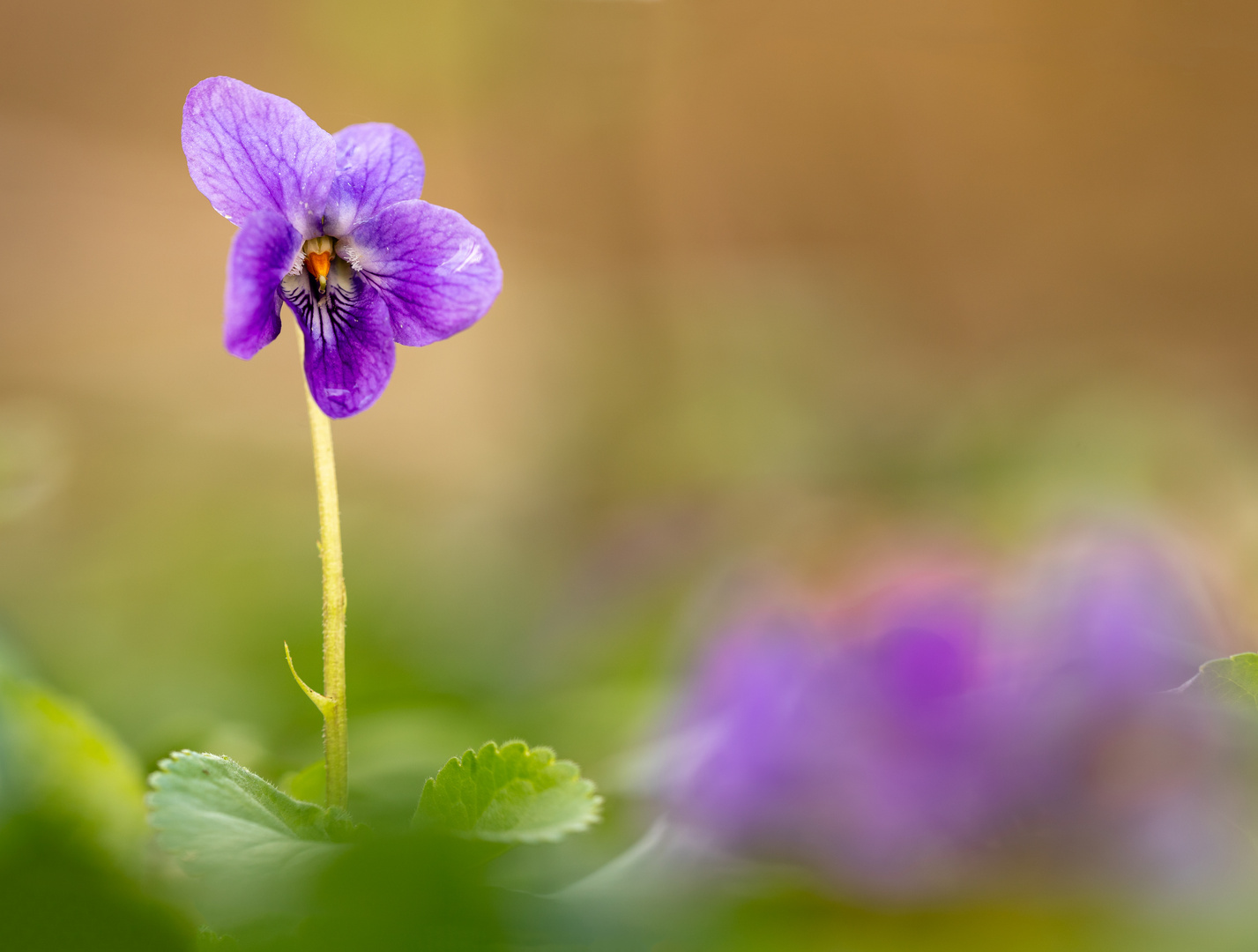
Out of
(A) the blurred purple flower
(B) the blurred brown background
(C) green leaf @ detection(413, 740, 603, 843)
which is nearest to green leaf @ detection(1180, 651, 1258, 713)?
(A) the blurred purple flower

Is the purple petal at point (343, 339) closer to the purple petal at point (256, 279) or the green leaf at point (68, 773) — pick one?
the purple petal at point (256, 279)

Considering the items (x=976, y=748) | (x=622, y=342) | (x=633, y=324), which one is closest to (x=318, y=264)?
(x=976, y=748)

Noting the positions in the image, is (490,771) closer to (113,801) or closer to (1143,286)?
(113,801)

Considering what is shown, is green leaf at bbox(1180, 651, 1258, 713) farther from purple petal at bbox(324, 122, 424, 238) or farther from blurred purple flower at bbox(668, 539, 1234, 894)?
purple petal at bbox(324, 122, 424, 238)

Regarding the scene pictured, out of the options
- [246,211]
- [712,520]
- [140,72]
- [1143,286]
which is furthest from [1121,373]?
[140,72]

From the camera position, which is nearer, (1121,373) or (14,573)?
(14,573)

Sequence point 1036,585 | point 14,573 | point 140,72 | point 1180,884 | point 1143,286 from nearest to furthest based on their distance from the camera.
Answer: point 1180,884, point 1036,585, point 14,573, point 140,72, point 1143,286
